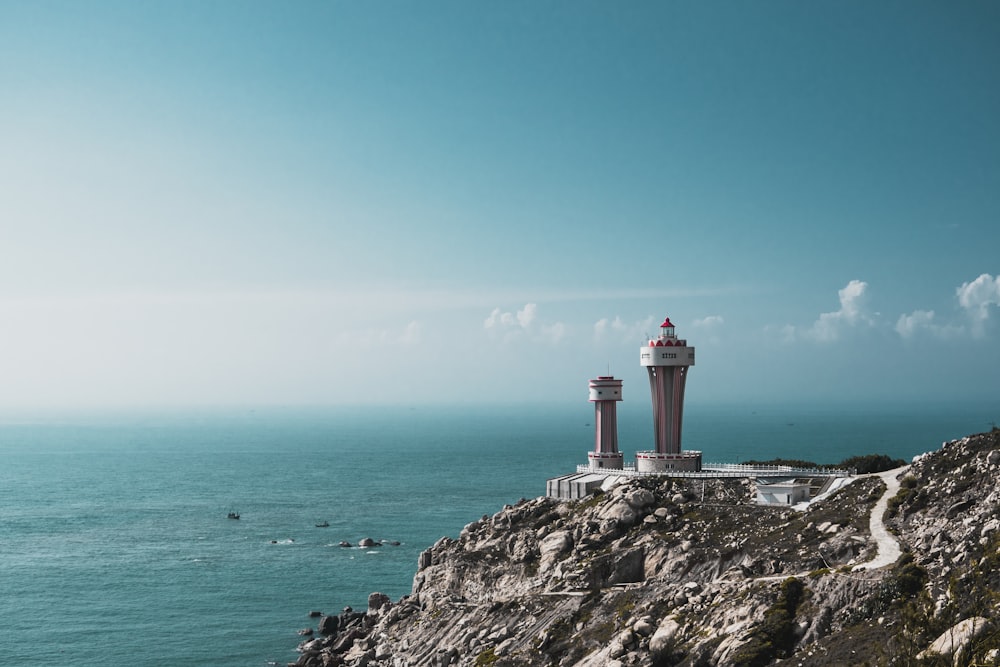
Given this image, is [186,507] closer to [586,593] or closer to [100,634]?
[100,634]

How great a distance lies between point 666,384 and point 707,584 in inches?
1273

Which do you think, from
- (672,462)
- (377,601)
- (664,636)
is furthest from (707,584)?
(377,601)

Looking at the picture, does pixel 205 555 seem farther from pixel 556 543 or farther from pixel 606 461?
pixel 556 543

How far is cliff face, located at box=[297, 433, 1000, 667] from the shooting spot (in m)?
38.2

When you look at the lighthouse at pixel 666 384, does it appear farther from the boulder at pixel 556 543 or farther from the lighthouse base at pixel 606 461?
the boulder at pixel 556 543

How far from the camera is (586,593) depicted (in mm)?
55562

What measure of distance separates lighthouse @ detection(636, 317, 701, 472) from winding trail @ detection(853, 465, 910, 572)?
18.4 meters

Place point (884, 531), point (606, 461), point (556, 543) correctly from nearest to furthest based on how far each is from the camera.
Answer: point (884, 531), point (556, 543), point (606, 461)

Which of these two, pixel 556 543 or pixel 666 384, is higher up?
pixel 666 384

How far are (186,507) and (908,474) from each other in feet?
375

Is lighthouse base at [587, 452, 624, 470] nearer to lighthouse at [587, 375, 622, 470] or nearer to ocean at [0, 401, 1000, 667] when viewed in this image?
lighthouse at [587, 375, 622, 470]

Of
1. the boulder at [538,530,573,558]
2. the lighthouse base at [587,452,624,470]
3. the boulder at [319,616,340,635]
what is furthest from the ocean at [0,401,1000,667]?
the lighthouse base at [587,452,624,470]

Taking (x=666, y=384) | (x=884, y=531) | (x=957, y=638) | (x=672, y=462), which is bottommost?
(x=957, y=638)

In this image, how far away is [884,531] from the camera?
51.1m
